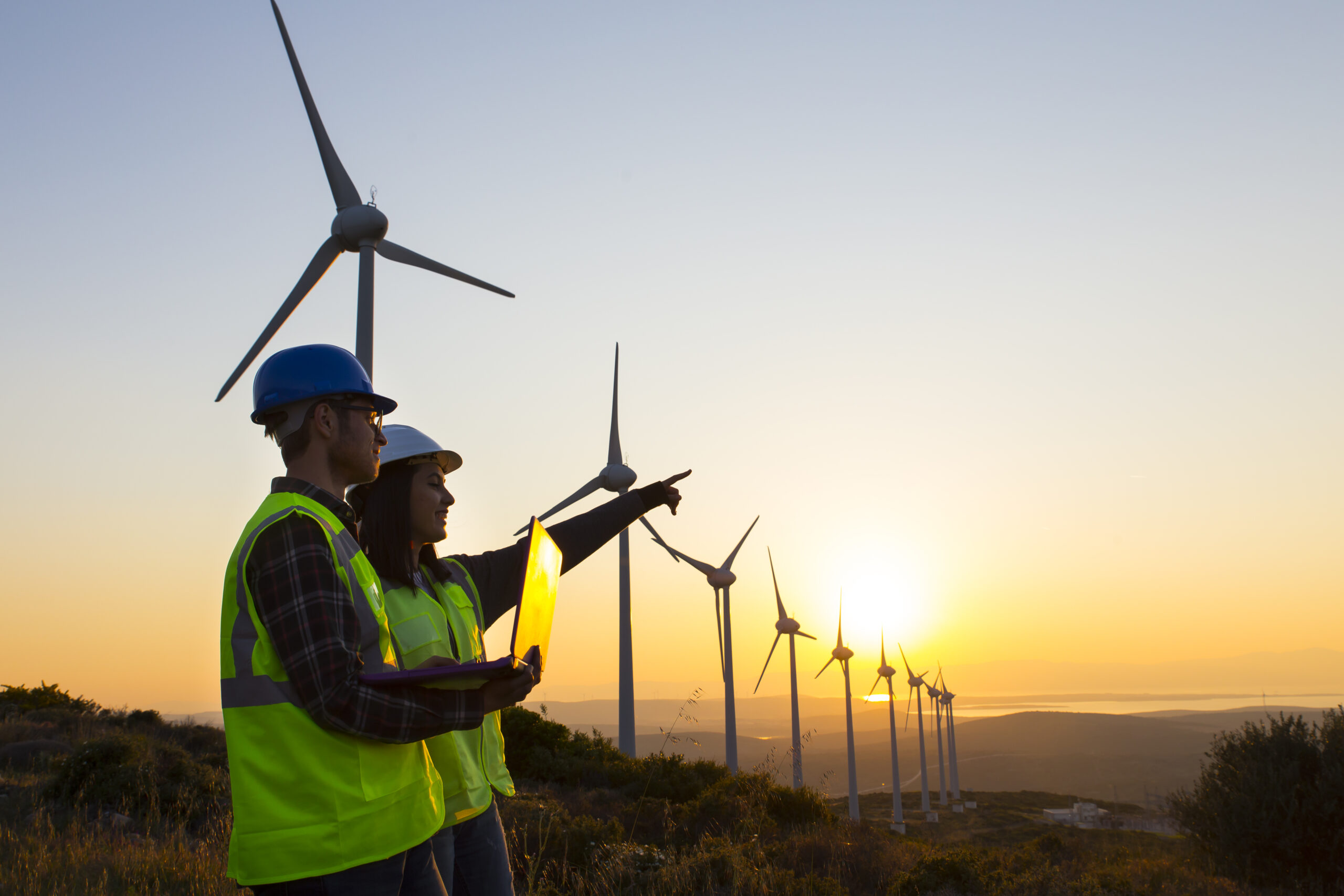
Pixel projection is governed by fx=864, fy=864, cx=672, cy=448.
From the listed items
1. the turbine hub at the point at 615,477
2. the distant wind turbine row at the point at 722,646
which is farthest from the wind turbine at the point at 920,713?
the turbine hub at the point at 615,477

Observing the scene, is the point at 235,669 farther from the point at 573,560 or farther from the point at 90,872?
the point at 90,872

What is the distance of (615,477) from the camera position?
30516 millimetres

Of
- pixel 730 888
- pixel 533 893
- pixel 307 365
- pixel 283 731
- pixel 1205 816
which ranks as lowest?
pixel 1205 816

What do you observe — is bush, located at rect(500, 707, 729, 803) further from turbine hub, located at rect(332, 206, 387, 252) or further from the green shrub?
turbine hub, located at rect(332, 206, 387, 252)

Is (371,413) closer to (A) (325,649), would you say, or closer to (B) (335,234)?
(A) (325,649)

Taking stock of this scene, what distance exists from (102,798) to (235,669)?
1192cm

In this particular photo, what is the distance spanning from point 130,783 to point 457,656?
1140cm

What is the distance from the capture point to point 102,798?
1141cm

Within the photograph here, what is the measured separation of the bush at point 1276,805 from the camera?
16.1 metres

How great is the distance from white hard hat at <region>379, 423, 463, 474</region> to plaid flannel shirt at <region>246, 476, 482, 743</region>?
1022mm

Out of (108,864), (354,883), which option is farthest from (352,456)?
(108,864)

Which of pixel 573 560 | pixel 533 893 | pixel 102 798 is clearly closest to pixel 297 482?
pixel 573 560

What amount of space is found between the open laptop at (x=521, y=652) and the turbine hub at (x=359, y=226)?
39.5 ft

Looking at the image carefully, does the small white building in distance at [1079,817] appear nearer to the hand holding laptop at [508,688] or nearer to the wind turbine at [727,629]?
the wind turbine at [727,629]
